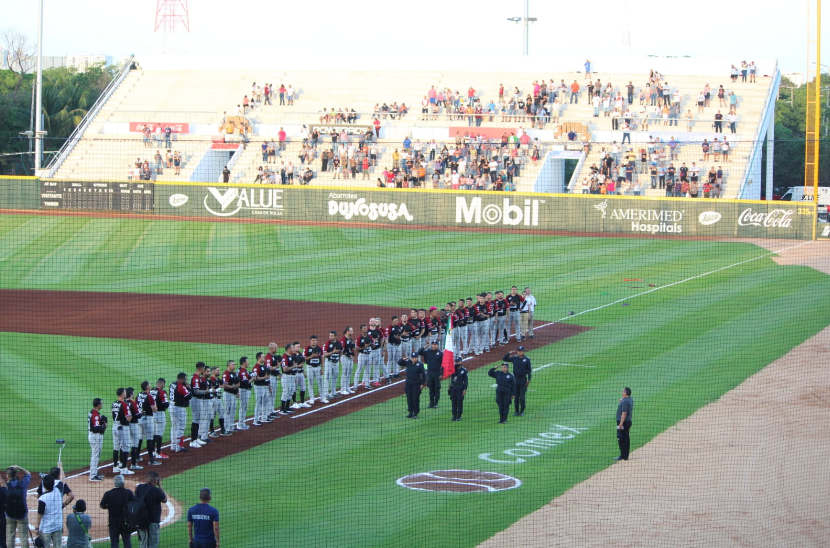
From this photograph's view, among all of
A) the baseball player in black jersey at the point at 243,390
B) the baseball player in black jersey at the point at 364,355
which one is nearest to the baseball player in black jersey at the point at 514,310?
the baseball player in black jersey at the point at 364,355

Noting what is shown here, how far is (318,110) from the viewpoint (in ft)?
149

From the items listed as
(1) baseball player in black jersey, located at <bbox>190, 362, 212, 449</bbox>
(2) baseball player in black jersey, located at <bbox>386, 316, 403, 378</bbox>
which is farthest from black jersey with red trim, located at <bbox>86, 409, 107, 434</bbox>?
(2) baseball player in black jersey, located at <bbox>386, 316, 403, 378</bbox>

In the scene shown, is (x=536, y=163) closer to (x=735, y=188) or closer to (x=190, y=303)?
(x=735, y=188)

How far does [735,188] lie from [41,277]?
979 inches

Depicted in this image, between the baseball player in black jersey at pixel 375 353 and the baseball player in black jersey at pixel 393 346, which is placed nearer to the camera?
the baseball player in black jersey at pixel 375 353

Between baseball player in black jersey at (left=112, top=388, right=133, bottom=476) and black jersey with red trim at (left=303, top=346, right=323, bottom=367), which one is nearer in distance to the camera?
baseball player in black jersey at (left=112, top=388, right=133, bottom=476)

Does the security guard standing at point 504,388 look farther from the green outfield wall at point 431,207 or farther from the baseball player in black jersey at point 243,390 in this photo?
the green outfield wall at point 431,207

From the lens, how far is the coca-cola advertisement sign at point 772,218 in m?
33.9

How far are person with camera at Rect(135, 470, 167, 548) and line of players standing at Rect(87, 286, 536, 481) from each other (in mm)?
3253

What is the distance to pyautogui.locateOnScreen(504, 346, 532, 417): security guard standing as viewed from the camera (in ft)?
52.6

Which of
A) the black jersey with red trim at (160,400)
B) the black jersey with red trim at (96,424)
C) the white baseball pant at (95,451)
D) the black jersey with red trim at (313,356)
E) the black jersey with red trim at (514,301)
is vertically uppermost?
the black jersey with red trim at (514,301)

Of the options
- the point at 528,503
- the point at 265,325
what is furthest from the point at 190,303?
the point at 528,503

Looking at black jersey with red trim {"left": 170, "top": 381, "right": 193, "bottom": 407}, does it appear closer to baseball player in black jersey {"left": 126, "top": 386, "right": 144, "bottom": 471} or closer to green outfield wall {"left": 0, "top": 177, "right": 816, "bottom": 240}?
baseball player in black jersey {"left": 126, "top": 386, "right": 144, "bottom": 471}

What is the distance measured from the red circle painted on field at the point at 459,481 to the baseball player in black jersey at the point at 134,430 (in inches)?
151
